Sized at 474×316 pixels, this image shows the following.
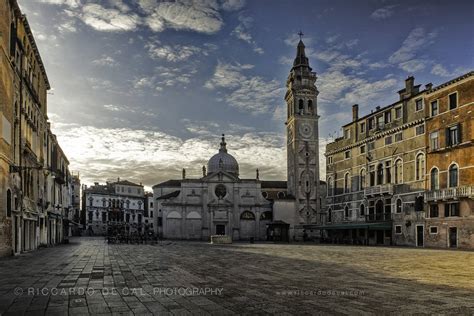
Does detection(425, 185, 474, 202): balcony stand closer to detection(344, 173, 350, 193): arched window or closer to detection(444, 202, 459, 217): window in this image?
detection(444, 202, 459, 217): window

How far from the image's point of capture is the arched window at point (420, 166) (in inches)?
1563

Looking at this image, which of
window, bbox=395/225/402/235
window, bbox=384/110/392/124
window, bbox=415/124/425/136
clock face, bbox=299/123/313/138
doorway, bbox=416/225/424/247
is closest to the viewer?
doorway, bbox=416/225/424/247

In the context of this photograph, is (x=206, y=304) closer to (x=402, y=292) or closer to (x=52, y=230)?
(x=402, y=292)

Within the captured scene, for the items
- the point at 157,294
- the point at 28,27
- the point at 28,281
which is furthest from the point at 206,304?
the point at 28,27

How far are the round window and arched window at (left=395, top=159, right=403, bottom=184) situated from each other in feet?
94.1

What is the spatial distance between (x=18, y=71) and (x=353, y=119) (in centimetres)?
3656

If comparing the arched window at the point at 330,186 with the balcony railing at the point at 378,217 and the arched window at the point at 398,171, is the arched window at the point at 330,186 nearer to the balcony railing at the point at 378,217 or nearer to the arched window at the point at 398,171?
the balcony railing at the point at 378,217

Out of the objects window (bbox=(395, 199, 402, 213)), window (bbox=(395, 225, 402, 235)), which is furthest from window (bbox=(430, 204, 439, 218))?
window (bbox=(395, 225, 402, 235))

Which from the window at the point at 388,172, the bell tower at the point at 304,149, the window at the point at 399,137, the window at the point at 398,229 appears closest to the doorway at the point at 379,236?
the window at the point at 398,229

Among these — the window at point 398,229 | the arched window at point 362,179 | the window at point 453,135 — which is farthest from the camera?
the arched window at point 362,179

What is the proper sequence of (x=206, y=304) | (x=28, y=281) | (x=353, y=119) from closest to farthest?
(x=206, y=304) < (x=28, y=281) < (x=353, y=119)

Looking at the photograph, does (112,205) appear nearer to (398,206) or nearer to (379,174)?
(379,174)

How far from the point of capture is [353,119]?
5222 cm

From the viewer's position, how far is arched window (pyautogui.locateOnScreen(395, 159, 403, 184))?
4275 centimetres
